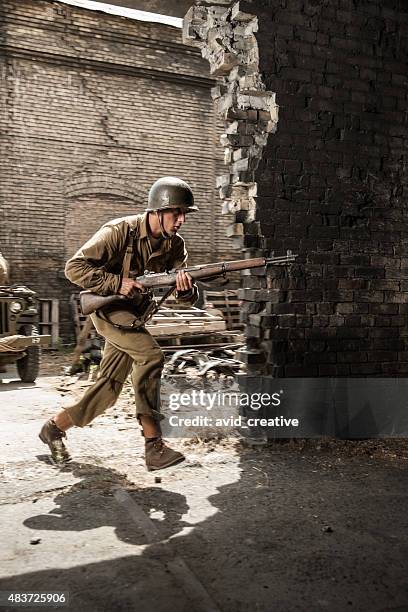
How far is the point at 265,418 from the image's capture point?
409cm

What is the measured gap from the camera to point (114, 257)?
347cm

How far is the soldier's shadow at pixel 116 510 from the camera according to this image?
2.60 m

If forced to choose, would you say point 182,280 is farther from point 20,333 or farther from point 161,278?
point 20,333

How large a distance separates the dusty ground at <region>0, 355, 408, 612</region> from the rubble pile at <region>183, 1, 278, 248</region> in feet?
5.71

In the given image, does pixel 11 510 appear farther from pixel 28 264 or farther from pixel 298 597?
pixel 28 264

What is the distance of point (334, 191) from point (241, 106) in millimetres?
1002

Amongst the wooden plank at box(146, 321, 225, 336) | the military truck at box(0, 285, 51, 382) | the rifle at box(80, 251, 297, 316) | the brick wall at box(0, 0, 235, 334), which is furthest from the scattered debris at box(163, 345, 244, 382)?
the brick wall at box(0, 0, 235, 334)

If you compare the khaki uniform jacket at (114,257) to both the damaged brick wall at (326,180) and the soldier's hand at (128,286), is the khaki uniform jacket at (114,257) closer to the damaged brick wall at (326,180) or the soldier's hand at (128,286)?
the soldier's hand at (128,286)

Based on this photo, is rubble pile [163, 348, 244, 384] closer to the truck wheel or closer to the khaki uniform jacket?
the truck wheel

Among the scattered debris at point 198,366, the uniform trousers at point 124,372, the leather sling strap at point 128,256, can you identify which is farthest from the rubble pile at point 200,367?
the leather sling strap at point 128,256

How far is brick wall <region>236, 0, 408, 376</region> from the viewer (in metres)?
4.11

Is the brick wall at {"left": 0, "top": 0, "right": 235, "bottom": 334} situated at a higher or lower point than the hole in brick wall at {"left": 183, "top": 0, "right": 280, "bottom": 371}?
higher

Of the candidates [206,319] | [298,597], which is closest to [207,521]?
[298,597]

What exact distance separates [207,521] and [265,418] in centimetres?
146
